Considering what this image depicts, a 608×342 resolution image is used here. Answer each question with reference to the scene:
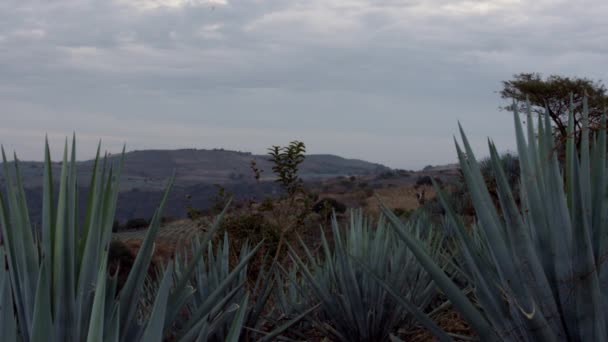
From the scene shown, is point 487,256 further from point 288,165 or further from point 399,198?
point 399,198

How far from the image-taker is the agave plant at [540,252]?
1.75 meters

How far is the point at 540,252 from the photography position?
1906 mm

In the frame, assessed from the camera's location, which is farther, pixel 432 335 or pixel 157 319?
pixel 432 335

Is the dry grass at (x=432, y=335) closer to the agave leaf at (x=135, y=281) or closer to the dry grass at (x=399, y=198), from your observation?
the agave leaf at (x=135, y=281)

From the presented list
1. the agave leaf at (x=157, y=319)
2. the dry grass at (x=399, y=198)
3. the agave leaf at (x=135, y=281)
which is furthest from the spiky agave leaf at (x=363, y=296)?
the dry grass at (x=399, y=198)

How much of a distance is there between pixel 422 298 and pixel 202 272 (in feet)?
4.75

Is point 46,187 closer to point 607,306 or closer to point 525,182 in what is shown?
point 525,182

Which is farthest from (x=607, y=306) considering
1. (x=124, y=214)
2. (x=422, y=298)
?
(x=124, y=214)

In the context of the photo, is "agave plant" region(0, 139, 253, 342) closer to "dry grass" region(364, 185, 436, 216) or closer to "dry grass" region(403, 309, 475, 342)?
"dry grass" region(403, 309, 475, 342)

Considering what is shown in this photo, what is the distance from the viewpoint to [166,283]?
1.37 meters

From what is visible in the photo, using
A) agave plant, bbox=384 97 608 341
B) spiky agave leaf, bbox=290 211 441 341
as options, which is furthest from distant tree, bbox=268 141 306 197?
agave plant, bbox=384 97 608 341

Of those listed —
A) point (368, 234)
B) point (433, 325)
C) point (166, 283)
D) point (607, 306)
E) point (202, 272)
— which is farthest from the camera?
point (368, 234)

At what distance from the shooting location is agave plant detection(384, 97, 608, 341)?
1.75m

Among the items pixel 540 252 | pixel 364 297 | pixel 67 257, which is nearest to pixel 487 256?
pixel 540 252
